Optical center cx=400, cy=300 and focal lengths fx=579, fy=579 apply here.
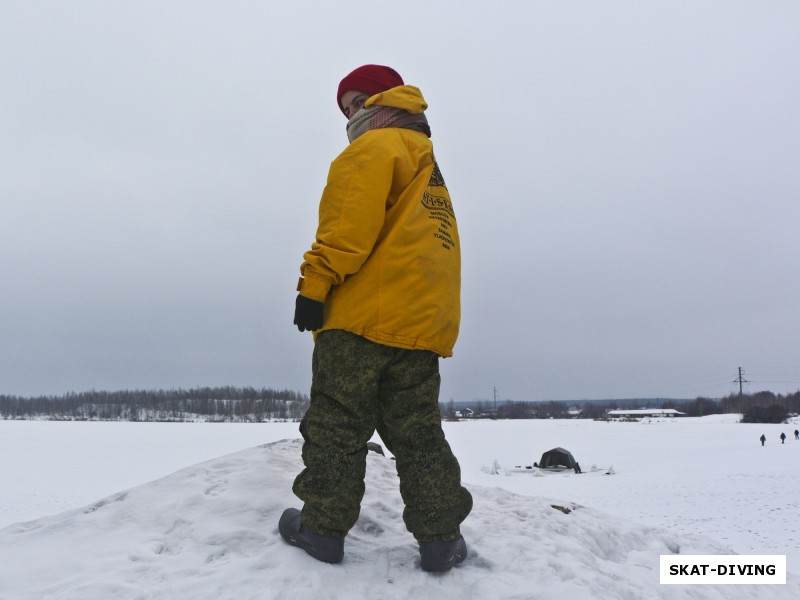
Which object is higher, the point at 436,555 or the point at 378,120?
the point at 378,120

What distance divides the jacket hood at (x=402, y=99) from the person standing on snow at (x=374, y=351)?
0.22m

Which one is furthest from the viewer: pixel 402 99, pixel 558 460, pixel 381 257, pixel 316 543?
pixel 558 460

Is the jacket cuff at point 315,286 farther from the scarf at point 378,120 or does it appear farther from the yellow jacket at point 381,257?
the scarf at point 378,120

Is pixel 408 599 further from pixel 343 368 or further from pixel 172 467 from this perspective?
pixel 172 467

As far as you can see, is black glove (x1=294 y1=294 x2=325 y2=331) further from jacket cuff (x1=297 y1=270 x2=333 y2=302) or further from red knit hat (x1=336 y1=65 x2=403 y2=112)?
red knit hat (x1=336 y1=65 x2=403 y2=112)

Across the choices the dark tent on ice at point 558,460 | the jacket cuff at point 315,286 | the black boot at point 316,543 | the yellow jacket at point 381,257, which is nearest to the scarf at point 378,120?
the yellow jacket at point 381,257

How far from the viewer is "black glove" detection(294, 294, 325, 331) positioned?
7.86 ft

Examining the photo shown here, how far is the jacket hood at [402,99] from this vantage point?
2.75 meters

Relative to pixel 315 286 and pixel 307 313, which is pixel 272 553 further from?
pixel 315 286

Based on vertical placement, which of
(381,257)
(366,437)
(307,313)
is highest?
(381,257)

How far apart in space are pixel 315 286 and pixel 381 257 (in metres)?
0.31

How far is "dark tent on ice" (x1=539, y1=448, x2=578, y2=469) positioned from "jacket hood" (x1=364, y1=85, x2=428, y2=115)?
19244 millimetres

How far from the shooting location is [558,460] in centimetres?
2030

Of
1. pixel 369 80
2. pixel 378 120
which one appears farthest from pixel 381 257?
pixel 369 80
